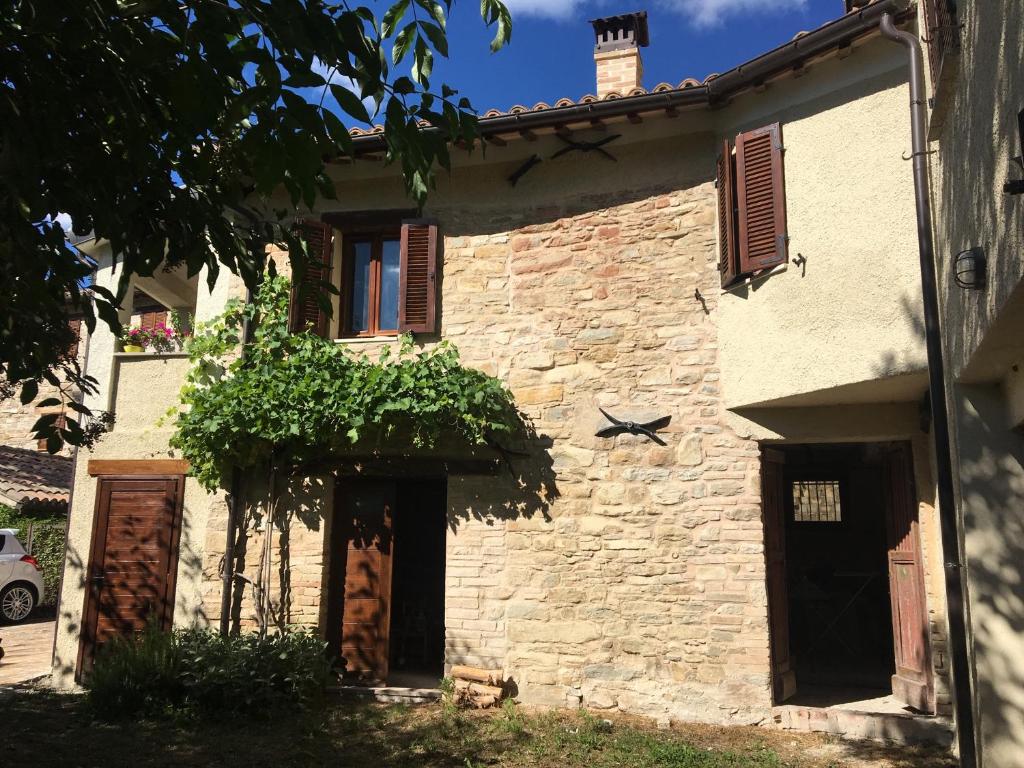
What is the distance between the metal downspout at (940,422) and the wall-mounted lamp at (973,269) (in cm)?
158

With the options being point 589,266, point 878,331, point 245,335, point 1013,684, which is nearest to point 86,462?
point 245,335

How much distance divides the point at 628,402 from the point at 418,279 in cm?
245

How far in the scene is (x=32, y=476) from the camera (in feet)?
50.1

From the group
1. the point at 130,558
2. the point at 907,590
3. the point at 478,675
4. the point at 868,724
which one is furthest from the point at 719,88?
the point at 130,558

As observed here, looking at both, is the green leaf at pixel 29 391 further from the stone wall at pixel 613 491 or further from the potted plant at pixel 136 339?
the potted plant at pixel 136 339

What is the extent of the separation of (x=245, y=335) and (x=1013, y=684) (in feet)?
23.2

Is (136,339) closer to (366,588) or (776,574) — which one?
(366,588)

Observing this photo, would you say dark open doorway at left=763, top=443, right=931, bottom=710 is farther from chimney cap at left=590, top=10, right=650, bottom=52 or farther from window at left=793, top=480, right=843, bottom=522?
chimney cap at left=590, top=10, right=650, bottom=52

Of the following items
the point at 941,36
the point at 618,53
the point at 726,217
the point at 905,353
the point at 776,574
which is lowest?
the point at 776,574

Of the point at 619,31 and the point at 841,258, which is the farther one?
the point at 619,31

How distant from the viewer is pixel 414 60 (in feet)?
10.7

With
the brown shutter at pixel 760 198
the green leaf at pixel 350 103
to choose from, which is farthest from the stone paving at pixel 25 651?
the brown shutter at pixel 760 198

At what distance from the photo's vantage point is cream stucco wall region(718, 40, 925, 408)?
238 inches

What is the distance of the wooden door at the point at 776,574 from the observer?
6879mm
